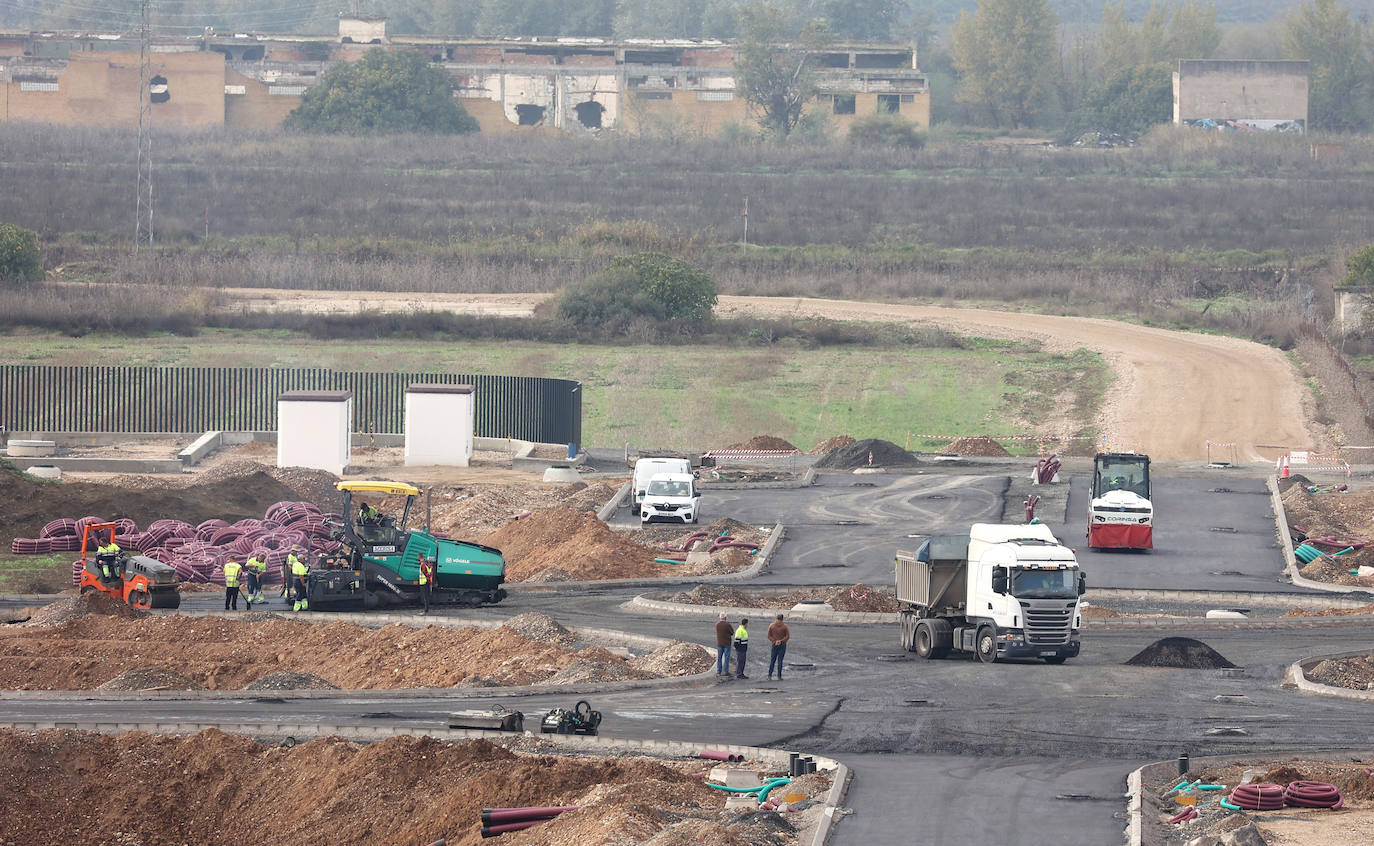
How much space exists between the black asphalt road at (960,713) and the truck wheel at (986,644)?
33 centimetres

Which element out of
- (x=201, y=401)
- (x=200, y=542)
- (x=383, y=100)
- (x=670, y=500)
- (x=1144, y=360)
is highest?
(x=383, y=100)

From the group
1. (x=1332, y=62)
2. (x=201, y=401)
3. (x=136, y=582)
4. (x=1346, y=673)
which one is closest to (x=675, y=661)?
(x=1346, y=673)

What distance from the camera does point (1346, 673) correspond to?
3055 centimetres

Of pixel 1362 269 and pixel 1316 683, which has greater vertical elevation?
pixel 1362 269

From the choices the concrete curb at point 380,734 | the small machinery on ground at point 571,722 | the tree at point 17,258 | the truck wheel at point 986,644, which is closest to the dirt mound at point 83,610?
the concrete curb at point 380,734

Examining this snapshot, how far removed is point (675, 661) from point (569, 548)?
12.7 meters

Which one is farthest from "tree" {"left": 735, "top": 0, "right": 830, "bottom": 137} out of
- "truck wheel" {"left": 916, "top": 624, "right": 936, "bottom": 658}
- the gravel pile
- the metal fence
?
the gravel pile

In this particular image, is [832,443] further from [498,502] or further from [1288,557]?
[1288,557]

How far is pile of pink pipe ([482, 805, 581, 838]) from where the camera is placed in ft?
66.2

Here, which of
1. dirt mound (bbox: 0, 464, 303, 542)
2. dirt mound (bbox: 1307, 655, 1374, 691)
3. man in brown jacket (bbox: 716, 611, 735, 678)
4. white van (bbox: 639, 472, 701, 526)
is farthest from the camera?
white van (bbox: 639, 472, 701, 526)

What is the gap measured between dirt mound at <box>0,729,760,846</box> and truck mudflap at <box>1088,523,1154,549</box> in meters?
23.3

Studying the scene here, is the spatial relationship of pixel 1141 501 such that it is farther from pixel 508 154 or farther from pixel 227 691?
pixel 508 154

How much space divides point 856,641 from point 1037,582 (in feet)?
15.0

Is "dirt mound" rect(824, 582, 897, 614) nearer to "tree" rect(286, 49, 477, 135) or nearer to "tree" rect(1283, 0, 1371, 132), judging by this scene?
"tree" rect(286, 49, 477, 135)
